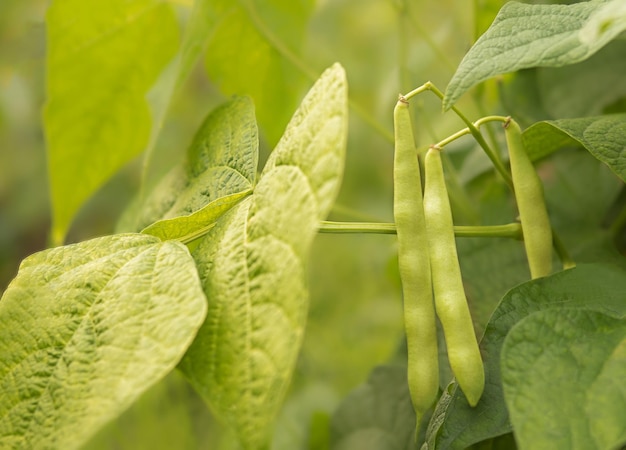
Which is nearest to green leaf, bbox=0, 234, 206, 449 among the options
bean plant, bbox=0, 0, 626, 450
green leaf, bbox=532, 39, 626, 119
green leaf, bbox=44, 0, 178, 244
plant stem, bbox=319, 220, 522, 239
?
bean plant, bbox=0, 0, 626, 450

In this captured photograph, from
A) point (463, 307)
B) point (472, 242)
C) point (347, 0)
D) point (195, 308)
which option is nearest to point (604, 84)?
point (472, 242)

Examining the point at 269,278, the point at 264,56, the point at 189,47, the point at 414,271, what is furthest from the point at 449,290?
the point at 264,56

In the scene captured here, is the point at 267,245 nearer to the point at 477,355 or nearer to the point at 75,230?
the point at 477,355

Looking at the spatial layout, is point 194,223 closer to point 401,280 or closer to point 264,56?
point 401,280

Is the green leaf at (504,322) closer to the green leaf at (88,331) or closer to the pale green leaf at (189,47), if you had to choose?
the green leaf at (88,331)

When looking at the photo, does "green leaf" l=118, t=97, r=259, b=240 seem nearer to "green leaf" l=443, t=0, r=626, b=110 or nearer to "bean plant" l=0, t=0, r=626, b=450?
"bean plant" l=0, t=0, r=626, b=450

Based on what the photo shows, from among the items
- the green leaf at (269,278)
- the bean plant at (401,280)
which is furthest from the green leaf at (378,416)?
the green leaf at (269,278)
